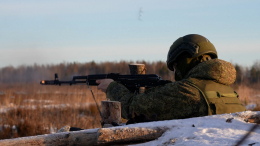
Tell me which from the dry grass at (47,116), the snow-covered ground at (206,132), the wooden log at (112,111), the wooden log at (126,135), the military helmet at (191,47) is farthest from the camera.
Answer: the dry grass at (47,116)

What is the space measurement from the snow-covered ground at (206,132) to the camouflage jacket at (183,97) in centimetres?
52

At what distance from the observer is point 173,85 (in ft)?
10.4

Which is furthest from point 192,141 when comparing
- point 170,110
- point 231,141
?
point 170,110

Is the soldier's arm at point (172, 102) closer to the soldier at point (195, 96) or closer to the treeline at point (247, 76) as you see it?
the soldier at point (195, 96)

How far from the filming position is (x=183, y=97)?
3104 millimetres

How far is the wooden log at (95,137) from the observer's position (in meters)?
2.23

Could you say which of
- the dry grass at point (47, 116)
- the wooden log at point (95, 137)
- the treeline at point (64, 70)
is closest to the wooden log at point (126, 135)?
the wooden log at point (95, 137)

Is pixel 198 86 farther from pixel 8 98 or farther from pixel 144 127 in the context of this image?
pixel 8 98

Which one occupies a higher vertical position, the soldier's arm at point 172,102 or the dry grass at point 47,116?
the soldier's arm at point 172,102

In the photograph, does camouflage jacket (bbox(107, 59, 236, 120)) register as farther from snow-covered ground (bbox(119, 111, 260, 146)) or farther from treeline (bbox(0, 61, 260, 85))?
treeline (bbox(0, 61, 260, 85))

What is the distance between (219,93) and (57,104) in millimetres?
11422

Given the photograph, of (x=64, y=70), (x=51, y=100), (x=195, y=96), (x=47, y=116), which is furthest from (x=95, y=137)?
(x=64, y=70)

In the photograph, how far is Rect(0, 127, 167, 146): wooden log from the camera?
2.23 m

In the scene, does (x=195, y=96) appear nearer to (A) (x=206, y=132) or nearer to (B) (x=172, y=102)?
(B) (x=172, y=102)
